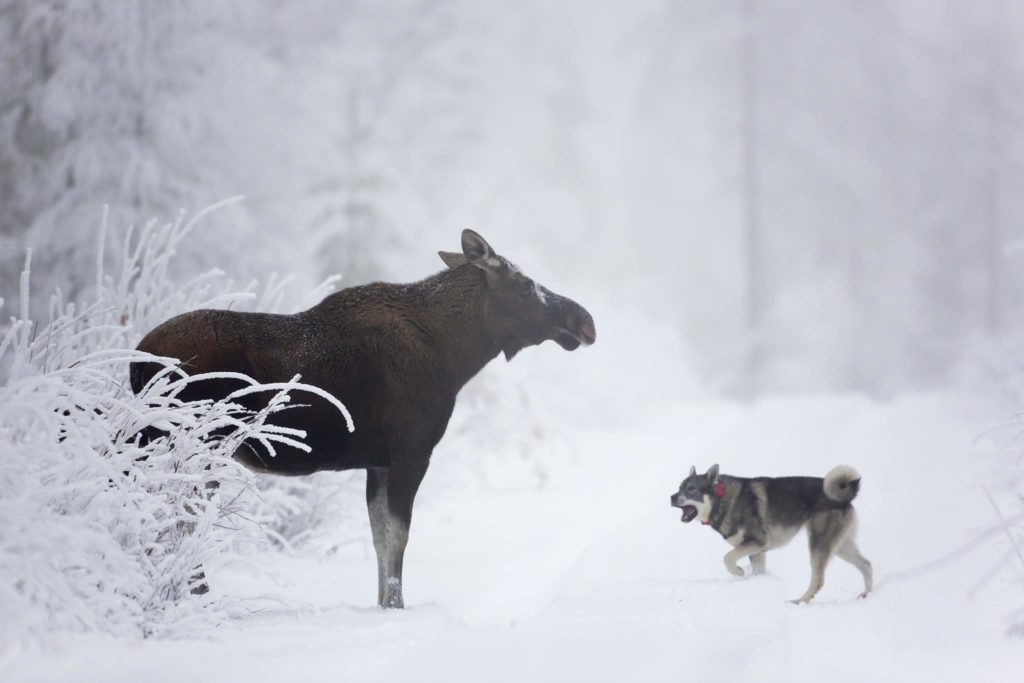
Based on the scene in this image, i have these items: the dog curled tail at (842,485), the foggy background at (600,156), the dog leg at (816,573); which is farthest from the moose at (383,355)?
the foggy background at (600,156)

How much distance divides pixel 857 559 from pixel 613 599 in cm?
206

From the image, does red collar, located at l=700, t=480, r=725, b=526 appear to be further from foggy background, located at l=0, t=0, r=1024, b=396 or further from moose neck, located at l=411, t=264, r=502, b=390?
foggy background, located at l=0, t=0, r=1024, b=396

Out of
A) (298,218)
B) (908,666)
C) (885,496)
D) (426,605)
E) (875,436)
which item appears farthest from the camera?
(298,218)

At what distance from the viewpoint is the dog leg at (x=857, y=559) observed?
21.5 feet

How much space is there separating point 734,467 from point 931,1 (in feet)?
103

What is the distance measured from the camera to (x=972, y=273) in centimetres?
3497

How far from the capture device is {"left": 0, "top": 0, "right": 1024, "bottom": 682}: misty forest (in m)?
4.15

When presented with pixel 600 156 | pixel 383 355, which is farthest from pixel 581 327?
pixel 600 156

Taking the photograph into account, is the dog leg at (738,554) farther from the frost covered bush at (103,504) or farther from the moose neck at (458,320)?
the frost covered bush at (103,504)

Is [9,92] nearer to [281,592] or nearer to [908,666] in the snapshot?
[281,592]

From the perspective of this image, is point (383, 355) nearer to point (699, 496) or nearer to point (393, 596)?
point (393, 596)

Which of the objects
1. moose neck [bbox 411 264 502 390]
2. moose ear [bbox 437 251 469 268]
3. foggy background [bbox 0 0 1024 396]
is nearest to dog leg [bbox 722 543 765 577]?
moose neck [bbox 411 264 502 390]

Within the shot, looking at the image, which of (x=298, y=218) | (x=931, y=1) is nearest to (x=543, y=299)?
(x=298, y=218)

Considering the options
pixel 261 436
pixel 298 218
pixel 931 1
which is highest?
pixel 931 1
